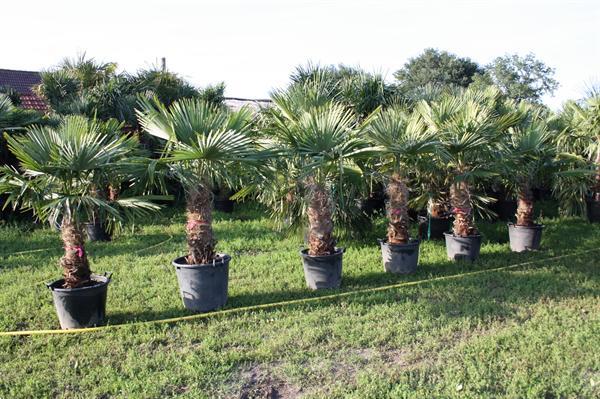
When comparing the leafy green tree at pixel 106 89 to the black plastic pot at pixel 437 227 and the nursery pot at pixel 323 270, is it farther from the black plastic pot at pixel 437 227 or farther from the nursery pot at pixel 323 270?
the nursery pot at pixel 323 270

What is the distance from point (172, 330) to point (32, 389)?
51.3 inches

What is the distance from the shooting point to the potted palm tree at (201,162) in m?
4.82

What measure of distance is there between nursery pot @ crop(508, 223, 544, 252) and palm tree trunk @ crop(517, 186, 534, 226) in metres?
0.11

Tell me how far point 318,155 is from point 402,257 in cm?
196

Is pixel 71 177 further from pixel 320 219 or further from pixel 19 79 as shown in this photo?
pixel 19 79

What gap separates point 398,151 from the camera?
6035 mm

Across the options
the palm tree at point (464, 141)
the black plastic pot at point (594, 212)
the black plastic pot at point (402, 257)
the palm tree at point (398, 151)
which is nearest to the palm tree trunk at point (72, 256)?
the palm tree at point (398, 151)

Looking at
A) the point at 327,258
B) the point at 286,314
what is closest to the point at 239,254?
the point at 327,258

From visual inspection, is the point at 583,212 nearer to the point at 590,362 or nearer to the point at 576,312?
the point at 576,312

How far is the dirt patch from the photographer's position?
3523 mm

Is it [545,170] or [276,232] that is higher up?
[545,170]

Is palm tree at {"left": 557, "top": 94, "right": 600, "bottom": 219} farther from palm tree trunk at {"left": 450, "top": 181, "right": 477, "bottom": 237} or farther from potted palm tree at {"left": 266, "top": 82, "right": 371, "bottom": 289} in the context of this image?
potted palm tree at {"left": 266, "top": 82, "right": 371, "bottom": 289}

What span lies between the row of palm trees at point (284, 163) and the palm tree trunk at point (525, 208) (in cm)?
2

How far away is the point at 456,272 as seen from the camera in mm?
6629
